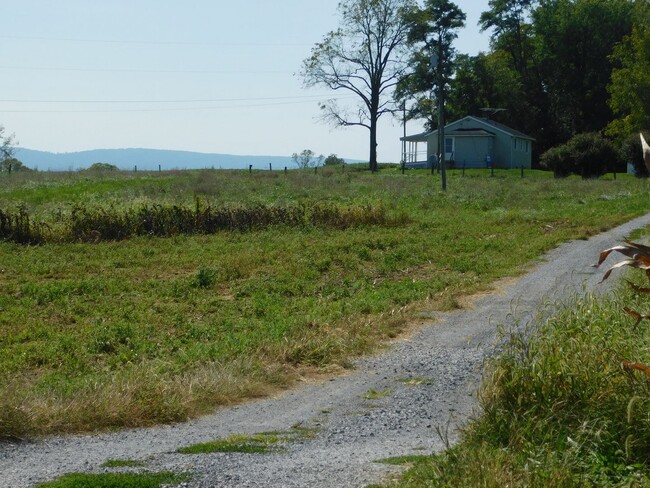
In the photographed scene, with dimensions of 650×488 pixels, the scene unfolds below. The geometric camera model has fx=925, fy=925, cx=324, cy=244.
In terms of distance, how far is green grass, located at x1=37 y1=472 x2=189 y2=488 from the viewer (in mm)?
5641

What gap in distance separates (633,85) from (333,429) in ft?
174

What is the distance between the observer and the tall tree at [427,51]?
72625 mm

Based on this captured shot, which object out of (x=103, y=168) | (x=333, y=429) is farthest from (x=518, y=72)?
(x=333, y=429)

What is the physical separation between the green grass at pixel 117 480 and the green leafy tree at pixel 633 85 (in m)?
50.8

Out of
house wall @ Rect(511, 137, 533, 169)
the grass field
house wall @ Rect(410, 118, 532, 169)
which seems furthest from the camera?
house wall @ Rect(511, 137, 533, 169)

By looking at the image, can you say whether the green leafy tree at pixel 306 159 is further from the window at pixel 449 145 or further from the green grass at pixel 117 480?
the green grass at pixel 117 480

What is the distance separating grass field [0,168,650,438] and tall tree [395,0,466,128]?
45.2 metres

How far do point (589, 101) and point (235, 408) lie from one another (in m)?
69.6

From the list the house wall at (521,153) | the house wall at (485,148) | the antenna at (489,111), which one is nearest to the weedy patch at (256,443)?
the house wall at (485,148)

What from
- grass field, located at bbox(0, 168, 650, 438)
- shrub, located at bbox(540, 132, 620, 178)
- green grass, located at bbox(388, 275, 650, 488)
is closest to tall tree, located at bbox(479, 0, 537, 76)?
shrub, located at bbox(540, 132, 620, 178)

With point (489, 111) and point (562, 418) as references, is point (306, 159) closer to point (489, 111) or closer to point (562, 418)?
point (489, 111)

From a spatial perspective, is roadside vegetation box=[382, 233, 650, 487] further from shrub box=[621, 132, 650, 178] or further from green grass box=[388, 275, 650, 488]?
shrub box=[621, 132, 650, 178]

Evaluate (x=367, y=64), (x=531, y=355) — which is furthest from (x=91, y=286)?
(x=367, y=64)

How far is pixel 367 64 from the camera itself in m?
73.3
